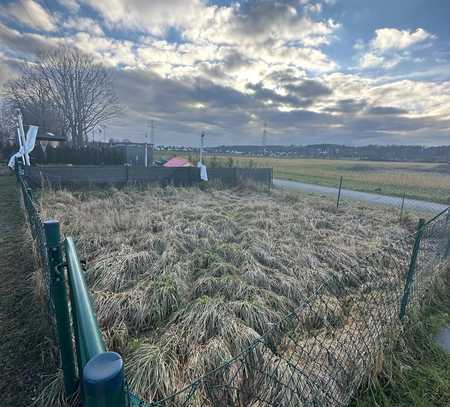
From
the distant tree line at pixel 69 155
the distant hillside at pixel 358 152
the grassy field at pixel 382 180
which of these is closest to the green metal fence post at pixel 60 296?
the grassy field at pixel 382 180

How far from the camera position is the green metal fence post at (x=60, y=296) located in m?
1.36

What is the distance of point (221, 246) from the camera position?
4.55 meters

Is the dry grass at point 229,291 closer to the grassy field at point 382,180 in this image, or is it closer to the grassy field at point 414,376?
the grassy field at point 414,376

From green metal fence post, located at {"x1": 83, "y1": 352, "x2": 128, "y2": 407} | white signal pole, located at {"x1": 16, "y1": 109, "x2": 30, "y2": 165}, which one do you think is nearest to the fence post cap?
green metal fence post, located at {"x1": 83, "y1": 352, "x2": 128, "y2": 407}

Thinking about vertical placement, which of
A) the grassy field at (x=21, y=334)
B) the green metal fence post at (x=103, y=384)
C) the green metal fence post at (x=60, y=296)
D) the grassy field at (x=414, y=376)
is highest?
the green metal fence post at (x=103, y=384)

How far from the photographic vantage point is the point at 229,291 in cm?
321

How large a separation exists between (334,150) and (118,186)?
75.3 metres

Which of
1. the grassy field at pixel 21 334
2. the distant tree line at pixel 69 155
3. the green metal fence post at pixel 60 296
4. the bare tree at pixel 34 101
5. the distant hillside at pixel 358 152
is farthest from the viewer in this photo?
the distant hillside at pixel 358 152

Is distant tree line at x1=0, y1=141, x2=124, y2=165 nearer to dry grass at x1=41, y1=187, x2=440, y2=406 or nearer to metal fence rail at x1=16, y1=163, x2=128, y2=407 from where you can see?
dry grass at x1=41, y1=187, x2=440, y2=406

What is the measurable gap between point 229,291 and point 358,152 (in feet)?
256

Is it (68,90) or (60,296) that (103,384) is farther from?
(68,90)

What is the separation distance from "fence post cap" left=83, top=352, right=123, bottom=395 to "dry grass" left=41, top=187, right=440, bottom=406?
1317 mm

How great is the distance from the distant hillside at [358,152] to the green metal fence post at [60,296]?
47.5 meters

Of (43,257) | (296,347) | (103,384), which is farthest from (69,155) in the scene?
(103,384)
